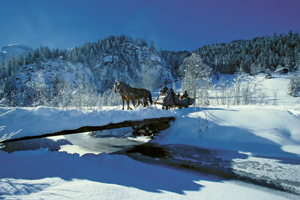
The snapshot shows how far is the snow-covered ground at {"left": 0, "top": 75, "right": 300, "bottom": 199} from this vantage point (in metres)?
2.69

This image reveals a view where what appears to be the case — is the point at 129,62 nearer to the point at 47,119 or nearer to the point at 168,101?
the point at 168,101

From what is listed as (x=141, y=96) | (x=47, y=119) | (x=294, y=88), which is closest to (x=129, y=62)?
(x=294, y=88)

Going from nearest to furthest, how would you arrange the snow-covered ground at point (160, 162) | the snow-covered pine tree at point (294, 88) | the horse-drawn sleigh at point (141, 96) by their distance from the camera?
the snow-covered ground at point (160, 162)
the horse-drawn sleigh at point (141, 96)
the snow-covered pine tree at point (294, 88)

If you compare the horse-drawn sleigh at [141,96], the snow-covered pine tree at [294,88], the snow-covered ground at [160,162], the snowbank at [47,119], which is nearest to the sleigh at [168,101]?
the horse-drawn sleigh at [141,96]

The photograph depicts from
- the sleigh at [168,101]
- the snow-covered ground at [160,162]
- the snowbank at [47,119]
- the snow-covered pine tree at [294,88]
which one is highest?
the snow-covered pine tree at [294,88]

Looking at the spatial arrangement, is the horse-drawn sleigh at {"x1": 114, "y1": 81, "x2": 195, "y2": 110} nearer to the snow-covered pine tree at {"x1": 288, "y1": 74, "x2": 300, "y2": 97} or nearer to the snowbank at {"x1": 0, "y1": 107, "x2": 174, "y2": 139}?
the snowbank at {"x1": 0, "y1": 107, "x2": 174, "y2": 139}

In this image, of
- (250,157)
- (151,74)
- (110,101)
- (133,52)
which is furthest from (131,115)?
(133,52)

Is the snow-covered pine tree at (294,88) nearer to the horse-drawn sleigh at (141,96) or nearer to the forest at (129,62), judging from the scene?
the forest at (129,62)

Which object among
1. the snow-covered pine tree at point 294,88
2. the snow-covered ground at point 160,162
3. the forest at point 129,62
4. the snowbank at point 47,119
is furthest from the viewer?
the forest at point 129,62

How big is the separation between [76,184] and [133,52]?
124 meters

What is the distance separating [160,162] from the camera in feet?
18.0

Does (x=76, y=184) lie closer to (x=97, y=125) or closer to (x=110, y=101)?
(x=97, y=125)

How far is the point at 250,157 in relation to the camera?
19.8 ft

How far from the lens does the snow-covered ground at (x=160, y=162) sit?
2686mm
